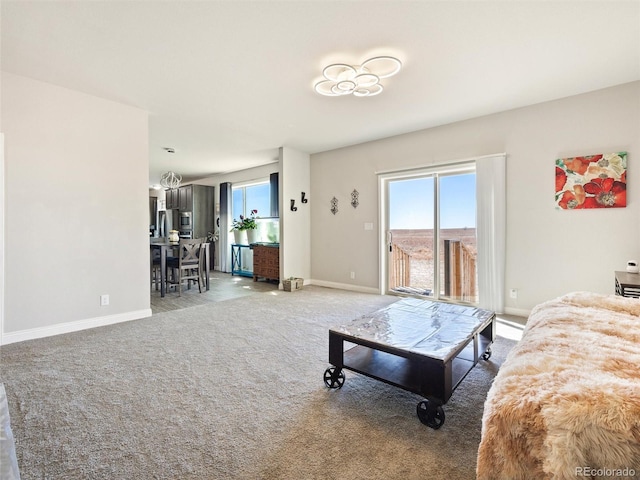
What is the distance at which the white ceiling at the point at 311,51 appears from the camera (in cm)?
206

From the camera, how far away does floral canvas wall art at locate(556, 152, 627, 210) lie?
3.12 metres

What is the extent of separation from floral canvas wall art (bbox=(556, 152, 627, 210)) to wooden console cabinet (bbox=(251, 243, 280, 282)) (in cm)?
448

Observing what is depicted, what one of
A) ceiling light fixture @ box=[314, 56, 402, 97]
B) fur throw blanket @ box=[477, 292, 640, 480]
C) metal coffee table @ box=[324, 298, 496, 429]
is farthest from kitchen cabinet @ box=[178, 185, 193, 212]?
fur throw blanket @ box=[477, 292, 640, 480]

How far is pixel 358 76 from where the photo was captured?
2.81 meters

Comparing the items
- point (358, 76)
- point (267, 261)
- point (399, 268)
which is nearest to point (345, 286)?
point (399, 268)

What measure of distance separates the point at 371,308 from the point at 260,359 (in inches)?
78.9

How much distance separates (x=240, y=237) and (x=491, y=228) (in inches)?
223

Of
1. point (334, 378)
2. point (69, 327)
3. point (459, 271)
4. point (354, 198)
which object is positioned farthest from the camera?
point (354, 198)

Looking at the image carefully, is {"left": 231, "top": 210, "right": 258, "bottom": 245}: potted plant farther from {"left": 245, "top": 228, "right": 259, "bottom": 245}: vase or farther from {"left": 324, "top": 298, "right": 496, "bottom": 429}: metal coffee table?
{"left": 324, "top": 298, "right": 496, "bottom": 429}: metal coffee table

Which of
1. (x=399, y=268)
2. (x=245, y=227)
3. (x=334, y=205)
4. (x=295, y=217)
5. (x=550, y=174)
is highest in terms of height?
(x=550, y=174)

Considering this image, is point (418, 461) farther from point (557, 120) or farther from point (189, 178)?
point (189, 178)

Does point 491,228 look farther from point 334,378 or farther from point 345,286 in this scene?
point 334,378

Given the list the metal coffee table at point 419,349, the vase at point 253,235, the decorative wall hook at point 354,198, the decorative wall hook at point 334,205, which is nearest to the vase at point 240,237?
the vase at point 253,235

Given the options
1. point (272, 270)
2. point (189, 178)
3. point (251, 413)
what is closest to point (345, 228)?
point (272, 270)
